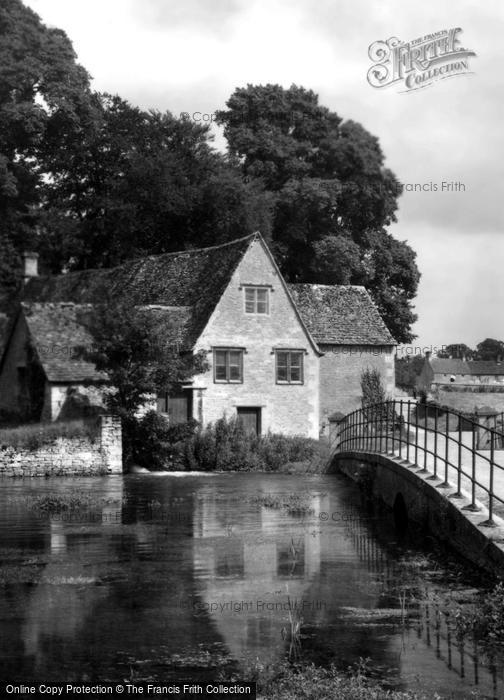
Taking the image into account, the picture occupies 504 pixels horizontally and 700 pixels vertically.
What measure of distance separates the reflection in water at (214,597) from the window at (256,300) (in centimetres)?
2070

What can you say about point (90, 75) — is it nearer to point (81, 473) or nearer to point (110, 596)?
point (81, 473)

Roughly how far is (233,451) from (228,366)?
692cm

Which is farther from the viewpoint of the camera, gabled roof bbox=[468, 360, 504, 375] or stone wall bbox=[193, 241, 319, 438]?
gabled roof bbox=[468, 360, 504, 375]

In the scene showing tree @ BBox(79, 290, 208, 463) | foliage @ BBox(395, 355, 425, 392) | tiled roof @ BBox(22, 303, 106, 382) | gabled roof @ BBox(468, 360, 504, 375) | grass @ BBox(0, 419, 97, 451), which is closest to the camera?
grass @ BBox(0, 419, 97, 451)

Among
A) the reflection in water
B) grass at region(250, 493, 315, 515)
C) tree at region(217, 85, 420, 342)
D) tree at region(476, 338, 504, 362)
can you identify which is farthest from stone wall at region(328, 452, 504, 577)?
tree at region(476, 338, 504, 362)

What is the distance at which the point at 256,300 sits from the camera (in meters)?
44.3

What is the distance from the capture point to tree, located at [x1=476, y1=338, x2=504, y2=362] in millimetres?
165125

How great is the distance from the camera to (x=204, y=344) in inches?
1698

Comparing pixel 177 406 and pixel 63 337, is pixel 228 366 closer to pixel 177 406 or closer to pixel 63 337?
pixel 177 406

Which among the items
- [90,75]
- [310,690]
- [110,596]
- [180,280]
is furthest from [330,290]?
[310,690]

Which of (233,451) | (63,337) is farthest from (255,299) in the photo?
(233,451)

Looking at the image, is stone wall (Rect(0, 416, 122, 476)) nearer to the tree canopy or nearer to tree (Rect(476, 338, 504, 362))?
the tree canopy

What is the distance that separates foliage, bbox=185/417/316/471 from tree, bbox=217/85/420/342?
22.5 meters

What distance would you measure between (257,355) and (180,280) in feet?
19.3
